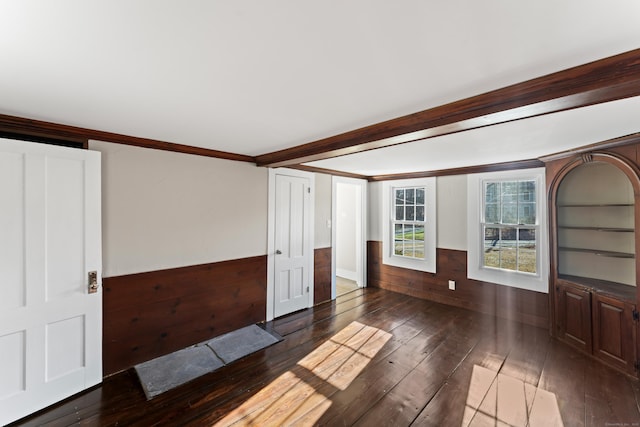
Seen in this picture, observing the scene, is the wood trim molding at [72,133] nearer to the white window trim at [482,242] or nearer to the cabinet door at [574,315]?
the white window trim at [482,242]

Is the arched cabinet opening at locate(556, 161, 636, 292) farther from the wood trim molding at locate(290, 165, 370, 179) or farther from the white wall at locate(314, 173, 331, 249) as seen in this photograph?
the white wall at locate(314, 173, 331, 249)

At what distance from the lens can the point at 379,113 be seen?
6.28 feet

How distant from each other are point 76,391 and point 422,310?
4033 millimetres

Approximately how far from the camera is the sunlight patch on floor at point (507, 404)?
6.37ft

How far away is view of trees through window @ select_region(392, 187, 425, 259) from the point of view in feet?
15.6

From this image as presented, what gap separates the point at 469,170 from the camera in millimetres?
4078

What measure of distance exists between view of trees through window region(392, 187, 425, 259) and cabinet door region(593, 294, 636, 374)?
2.29 meters

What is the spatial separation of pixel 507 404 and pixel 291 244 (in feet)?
9.45

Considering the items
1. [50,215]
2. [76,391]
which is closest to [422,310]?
[76,391]

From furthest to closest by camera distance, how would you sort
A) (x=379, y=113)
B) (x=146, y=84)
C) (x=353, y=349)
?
1. (x=353, y=349)
2. (x=379, y=113)
3. (x=146, y=84)

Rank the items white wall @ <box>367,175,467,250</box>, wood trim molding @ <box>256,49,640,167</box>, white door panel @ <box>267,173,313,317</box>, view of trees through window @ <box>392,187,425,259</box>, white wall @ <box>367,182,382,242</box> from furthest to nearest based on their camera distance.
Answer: white wall @ <box>367,182,382,242</box>, view of trees through window @ <box>392,187,425,259</box>, white wall @ <box>367,175,467,250</box>, white door panel @ <box>267,173,313,317</box>, wood trim molding @ <box>256,49,640,167</box>

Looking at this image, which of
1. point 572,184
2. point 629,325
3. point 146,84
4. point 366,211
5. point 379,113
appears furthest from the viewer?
point 366,211

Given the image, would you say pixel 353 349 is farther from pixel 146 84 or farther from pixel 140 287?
pixel 146 84

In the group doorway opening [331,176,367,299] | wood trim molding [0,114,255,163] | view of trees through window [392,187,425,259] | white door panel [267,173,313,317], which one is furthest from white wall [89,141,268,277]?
view of trees through window [392,187,425,259]
